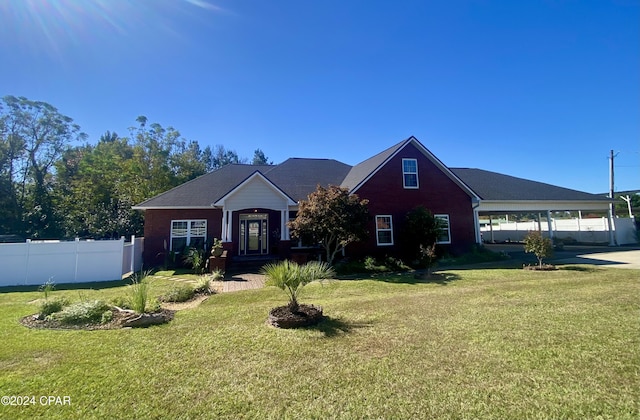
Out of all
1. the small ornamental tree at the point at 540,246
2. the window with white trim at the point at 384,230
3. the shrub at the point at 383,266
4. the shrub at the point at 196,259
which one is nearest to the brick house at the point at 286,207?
the window with white trim at the point at 384,230

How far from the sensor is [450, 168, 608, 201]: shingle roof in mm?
20984

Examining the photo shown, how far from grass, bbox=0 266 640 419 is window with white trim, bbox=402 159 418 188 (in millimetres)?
11199

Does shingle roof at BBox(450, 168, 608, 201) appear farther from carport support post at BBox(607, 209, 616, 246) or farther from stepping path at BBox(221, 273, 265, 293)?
stepping path at BBox(221, 273, 265, 293)

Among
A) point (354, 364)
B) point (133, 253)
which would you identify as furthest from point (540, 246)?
point (133, 253)

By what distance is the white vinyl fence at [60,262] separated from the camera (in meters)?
12.2

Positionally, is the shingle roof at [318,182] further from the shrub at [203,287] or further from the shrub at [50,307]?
the shrub at [50,307]

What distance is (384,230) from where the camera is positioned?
58.2 ft

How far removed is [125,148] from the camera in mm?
36125

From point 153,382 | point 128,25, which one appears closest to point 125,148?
point 128,25

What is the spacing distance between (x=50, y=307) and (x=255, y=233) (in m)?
11.0

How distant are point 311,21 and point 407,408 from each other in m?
12.1

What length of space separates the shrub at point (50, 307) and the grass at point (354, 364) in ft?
1.84

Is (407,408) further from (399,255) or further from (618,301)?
(399,255)

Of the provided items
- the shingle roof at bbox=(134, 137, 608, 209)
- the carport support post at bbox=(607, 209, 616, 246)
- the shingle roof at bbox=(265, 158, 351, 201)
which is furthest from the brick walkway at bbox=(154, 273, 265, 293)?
the carport support post at bbox=(607, 209, 616, 246)
